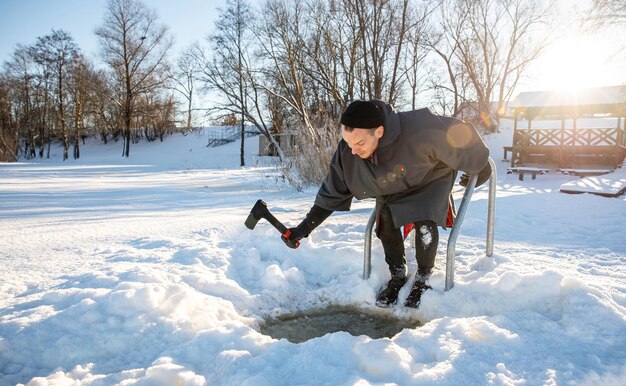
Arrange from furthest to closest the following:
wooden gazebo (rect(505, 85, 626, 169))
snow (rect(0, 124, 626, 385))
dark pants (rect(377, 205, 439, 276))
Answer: wooden gazebo (rect(505, 85, 626, 169)) < dark pants (rect(377, 205, 439, 276)) < snow (rect(0, 124, 626, 385))

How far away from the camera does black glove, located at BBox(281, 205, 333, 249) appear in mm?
2469

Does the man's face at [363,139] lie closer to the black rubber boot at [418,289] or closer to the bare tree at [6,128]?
the black rubber boot at [418,289]

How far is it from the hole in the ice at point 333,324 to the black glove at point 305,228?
43cm

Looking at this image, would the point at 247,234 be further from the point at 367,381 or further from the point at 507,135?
the point at 507,135

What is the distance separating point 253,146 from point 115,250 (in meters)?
33.4

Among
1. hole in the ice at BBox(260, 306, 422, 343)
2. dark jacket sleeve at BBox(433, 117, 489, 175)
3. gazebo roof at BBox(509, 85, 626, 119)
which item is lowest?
hole in the ice at BBox(260, 306, 422, 343)

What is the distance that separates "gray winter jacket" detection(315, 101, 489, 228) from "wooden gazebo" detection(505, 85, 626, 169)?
1700 cm

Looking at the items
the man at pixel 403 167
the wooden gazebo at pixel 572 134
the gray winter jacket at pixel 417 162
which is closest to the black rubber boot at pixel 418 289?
the man at pixel 403 167

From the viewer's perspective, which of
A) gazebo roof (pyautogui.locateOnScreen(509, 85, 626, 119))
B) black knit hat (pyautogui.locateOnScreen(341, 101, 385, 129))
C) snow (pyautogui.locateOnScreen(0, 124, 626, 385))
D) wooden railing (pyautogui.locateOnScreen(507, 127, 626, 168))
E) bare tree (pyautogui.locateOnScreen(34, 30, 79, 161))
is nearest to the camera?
snow (pyautogui.locateOnScreen(0, 124, 626, 385))

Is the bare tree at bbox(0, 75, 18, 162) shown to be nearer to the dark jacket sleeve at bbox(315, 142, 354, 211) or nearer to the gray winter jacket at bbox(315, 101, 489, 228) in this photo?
the dark jacket sleeve at bbox(315, 142, 354, 211)

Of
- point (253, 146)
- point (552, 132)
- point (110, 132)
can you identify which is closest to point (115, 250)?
point (552, 132)

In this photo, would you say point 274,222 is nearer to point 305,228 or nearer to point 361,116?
point 305,228

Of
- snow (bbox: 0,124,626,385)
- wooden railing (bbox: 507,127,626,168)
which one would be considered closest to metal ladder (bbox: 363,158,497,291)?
snow (bbox: 0,124,626,385)

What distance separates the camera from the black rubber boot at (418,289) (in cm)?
237
